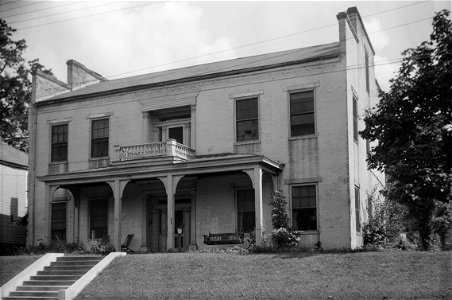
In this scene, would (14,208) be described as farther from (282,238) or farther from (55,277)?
(282,238)

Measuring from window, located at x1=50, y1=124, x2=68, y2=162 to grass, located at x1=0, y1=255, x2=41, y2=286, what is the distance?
7078 mm

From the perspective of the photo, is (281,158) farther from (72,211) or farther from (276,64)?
(72,211)

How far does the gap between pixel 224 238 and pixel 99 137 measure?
875 centimetres

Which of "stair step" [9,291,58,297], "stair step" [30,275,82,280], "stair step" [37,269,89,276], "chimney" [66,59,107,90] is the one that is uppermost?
"chimney" [66,59,107,90]

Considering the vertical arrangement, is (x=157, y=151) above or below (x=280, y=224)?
above

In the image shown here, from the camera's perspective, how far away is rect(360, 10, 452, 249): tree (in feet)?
58.1

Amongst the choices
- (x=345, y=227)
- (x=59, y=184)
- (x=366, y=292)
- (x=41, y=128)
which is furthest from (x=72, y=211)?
(x=366, y=292)

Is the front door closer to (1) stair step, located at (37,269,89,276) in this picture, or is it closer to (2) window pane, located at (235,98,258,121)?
(2) window pane, located at (235,98,258,121)

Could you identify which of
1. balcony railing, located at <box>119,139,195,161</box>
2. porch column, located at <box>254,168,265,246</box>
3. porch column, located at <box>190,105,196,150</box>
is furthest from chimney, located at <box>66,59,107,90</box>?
porch column, located at <box>254,168,265,246</box>

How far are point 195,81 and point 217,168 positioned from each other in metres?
4.92

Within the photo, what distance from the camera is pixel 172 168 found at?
2356cm

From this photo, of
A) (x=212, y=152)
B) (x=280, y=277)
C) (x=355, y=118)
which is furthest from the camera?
(x=212, y=152)

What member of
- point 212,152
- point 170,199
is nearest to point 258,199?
point 170,199

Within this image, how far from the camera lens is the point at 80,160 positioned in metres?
28.3
